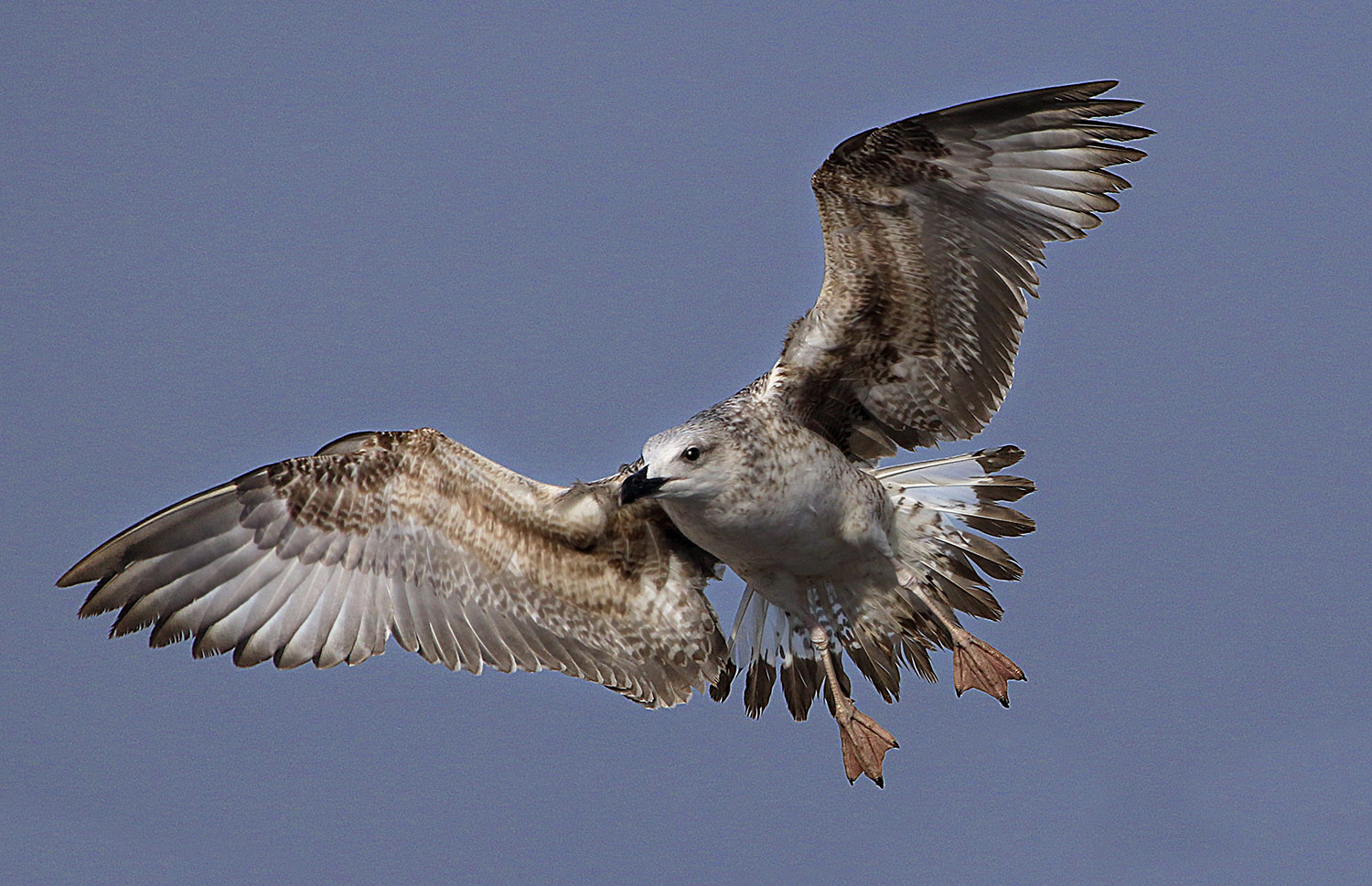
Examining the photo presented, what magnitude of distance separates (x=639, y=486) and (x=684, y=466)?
0.29 metres

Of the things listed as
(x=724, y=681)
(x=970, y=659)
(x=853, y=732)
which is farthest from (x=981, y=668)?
(x=724, y=681)

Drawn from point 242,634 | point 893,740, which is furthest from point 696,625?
point 242,634

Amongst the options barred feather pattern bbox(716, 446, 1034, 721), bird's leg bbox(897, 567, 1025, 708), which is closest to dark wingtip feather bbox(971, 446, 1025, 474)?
barred feather pattern bbox(716, 446, 1034, 721)

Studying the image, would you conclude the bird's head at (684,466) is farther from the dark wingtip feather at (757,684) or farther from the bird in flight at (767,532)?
the dark wingtip feather at (757,684)

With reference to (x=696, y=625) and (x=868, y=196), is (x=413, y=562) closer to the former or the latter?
(x=696, y=625)

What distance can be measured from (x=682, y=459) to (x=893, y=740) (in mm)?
2513

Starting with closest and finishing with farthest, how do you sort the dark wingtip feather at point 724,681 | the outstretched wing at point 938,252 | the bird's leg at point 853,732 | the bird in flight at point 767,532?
the outstretched wing at point 938,252 < the bird in flight at point 767,532 < the bird's leg at point 853,732 < the dark wingtip feather at point 724,681

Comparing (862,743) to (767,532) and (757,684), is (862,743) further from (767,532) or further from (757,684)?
(767,532)

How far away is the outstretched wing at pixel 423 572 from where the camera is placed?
11078 mm

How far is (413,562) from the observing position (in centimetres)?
1134

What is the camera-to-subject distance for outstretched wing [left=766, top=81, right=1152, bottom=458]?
10.3m

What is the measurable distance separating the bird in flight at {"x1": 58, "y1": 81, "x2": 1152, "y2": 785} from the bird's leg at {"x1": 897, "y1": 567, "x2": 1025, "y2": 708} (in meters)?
0.02

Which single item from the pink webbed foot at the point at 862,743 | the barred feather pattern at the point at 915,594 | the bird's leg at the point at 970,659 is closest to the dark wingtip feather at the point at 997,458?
the barred feather pattern at the point at 915,594

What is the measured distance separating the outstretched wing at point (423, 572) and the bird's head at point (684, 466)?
1.13m
